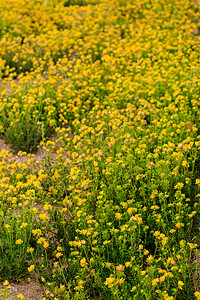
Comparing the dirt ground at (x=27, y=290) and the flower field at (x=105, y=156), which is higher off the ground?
the flower field at (x=105, y=156)

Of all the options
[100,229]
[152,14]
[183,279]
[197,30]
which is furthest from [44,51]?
[183,279]

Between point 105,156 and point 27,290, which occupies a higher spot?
point 105,156

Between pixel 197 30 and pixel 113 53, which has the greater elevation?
pixel 197 30

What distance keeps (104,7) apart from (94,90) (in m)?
4.51

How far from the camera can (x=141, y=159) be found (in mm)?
4051

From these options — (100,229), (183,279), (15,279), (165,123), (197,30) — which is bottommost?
(15,279)

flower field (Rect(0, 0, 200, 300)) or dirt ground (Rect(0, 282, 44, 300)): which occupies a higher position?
flower field (Rect(0, 0, 200, 300))

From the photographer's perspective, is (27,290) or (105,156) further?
(105,156)

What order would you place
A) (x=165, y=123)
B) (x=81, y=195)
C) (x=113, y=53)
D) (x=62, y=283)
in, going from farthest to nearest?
1. (x=113, y=53)
2. (x=165, y=123)
3. (x=81, y=195)
4. (x=62, y=283)

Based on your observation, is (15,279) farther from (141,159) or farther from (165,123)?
(165,123)

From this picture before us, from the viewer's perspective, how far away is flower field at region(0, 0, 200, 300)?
10.2ft

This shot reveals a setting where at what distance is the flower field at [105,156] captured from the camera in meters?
3.10

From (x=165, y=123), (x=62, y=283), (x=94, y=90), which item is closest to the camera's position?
(x=62, y=283)

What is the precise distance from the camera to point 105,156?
4402 mm
